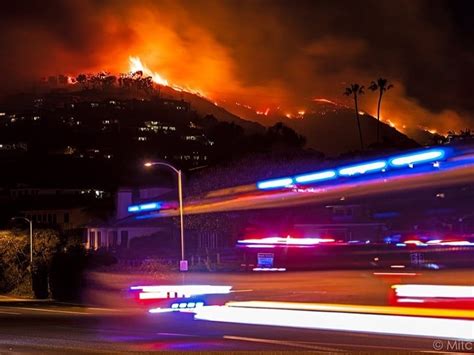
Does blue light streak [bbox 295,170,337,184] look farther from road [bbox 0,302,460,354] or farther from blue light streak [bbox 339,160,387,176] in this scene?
road [bbox 0,302,460,354]

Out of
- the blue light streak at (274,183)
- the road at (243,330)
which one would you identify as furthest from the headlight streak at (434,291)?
the blue light streak at (274,183)

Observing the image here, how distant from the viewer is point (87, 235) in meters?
64.4

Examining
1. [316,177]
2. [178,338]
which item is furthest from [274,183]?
[178,338]

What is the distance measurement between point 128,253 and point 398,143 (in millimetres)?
22071

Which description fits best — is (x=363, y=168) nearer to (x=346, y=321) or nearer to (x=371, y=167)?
(x=371, y=167)

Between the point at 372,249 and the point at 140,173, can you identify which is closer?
the point at 372,249

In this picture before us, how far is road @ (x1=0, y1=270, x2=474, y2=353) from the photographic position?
9.59 metres

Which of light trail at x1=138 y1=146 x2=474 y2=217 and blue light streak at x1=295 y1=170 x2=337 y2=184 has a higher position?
blue light streak at x1=295 y1=170 x2=337 y2=184

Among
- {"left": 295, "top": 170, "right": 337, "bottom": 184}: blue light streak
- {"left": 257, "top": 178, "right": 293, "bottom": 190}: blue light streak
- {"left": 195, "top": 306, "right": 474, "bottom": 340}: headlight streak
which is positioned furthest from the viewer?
{"left": 257, "top": 178, "right": 293, "bottom": 190}: blue light streak

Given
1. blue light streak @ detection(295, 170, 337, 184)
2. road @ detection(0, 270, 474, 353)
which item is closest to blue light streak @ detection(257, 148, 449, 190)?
blue light streak @ detection(295, 170, 337, 184)

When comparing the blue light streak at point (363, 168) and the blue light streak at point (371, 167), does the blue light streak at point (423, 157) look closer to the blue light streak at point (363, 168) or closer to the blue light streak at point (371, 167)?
the blue light streak at point (371, 167)

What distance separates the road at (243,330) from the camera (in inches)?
377

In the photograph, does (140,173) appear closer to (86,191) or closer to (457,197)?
(86,191)

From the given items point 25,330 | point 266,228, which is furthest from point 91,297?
point 266,228
